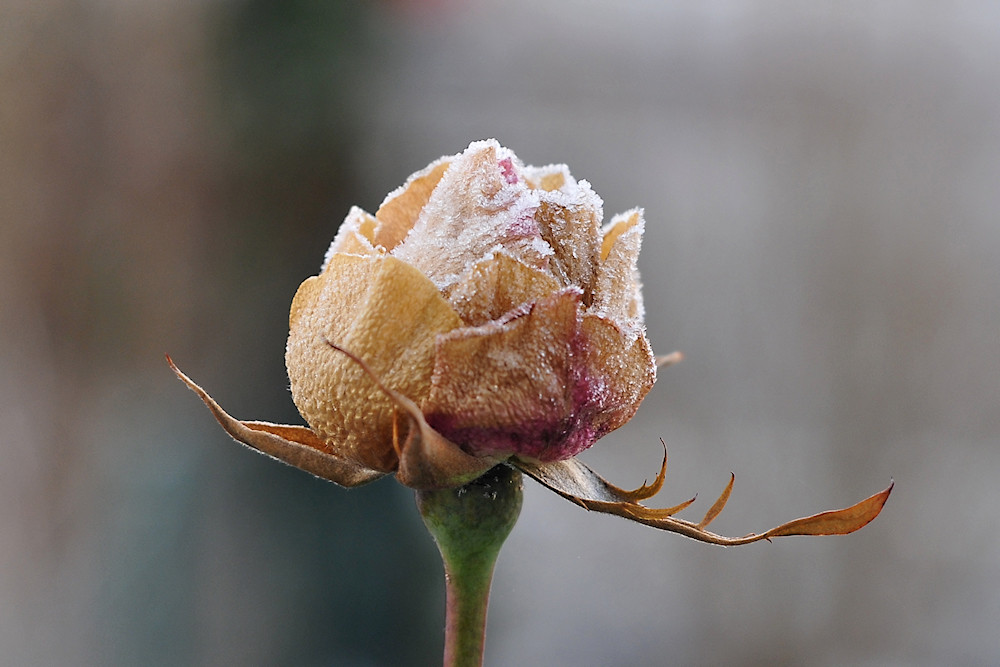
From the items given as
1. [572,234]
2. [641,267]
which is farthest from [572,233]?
[641,267]

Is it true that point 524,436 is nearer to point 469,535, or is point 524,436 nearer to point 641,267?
point 469,535

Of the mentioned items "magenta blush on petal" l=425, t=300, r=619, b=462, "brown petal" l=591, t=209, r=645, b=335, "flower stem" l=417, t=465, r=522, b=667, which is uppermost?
"brown petal" l=591, t=209, r=645, b=335

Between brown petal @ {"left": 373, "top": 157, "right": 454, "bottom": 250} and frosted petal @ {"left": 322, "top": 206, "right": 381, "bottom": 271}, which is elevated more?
brown petal @ {"left": 373, "top": 157, "right": 454, "bottom": 250}

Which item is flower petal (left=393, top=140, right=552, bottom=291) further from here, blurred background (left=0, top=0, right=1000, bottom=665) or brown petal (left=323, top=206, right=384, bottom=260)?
blurred background (left=0, top=0, right=1000, bottom=665)

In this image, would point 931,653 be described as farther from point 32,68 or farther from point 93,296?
point 32,68

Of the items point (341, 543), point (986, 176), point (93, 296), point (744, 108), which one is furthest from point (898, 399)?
point (93, 296)

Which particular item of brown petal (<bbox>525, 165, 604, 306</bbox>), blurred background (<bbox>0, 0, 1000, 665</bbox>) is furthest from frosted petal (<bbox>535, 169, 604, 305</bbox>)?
blurred background (<bbox>0, 0, 1000, 665</bbox>)
